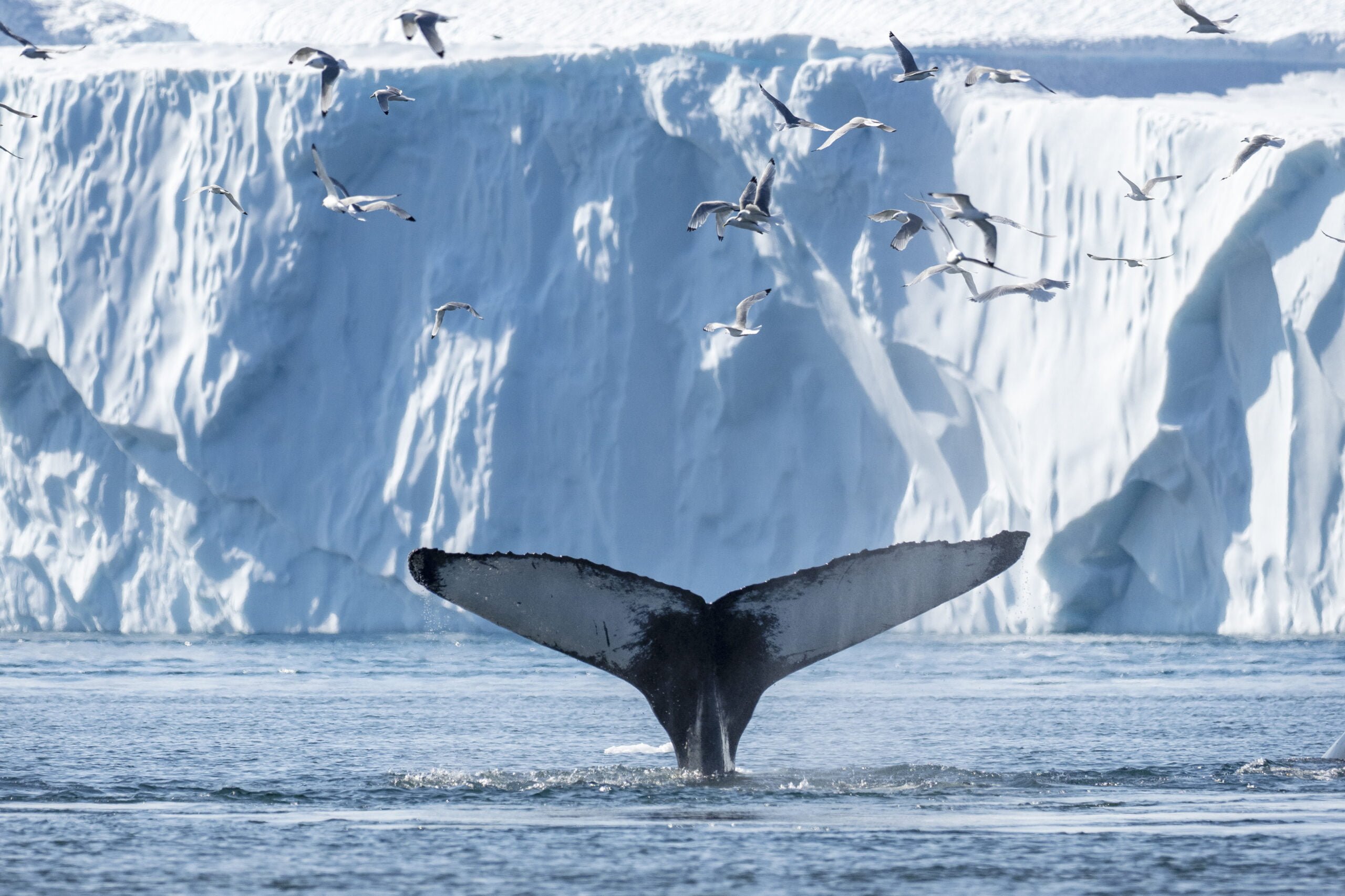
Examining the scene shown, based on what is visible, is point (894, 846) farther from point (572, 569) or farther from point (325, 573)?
point (325, 573)

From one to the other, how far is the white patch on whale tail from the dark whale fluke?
12.4 feet

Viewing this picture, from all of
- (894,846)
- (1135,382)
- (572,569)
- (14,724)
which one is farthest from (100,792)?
Answer: (1135,382)

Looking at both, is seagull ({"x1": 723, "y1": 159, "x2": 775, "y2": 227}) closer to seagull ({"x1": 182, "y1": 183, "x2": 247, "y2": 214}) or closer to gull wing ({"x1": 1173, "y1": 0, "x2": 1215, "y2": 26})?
gull wing ({"x1": 1173, "y1": 0, "x2": 1215, "y2": 26})

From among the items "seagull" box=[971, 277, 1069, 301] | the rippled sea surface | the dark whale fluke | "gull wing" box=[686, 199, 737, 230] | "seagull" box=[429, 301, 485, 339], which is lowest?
the rippled sea surface

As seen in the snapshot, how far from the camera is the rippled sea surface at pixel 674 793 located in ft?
22.1

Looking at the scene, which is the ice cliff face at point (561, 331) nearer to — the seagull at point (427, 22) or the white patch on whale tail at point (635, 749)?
the seagull at point (427, 22)

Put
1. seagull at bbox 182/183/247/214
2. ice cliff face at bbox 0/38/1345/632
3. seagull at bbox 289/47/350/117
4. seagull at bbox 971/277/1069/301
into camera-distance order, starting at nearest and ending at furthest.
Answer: seagull at bbox 971/277/1069/301 → seagull at bbox 289/47/350/117 → seagull at bbox 182/183/247/214 → ice cliff face at bbox 0/38/1345/632

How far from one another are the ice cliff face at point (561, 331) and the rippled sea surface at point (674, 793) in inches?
384

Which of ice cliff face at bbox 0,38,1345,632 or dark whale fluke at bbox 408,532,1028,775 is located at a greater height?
ice cliff face at bbox 0,38,1345,632

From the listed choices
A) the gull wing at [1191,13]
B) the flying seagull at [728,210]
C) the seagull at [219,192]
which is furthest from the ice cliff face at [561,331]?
the flying seagull at [728,210]

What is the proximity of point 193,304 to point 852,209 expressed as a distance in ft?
37.4

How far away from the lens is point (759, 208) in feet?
45.6

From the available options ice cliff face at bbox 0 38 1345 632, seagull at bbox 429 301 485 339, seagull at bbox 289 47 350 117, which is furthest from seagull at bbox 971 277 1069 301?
ice cliff face at bbox 0 38 1345 632

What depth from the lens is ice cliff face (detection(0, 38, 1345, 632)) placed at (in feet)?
94.3
